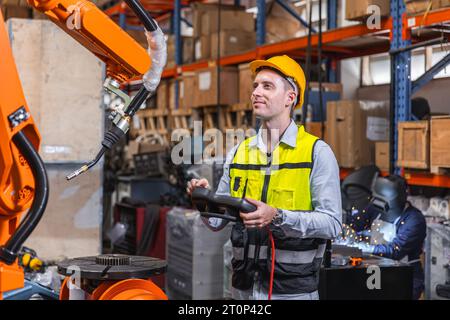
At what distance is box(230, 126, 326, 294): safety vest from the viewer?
126 inches

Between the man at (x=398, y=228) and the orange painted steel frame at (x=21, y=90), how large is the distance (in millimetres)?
3131

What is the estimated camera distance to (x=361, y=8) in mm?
6195

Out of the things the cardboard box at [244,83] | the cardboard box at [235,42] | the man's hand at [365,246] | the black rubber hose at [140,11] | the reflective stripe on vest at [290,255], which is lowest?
the man's hand at [365,246]

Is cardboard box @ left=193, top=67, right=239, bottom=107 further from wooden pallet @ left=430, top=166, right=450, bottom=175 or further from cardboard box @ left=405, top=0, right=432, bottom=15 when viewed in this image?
wooden pallet @ left=430, top=166, right=450, bottom=175

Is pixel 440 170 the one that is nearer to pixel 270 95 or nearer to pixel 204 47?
pixel 270 95

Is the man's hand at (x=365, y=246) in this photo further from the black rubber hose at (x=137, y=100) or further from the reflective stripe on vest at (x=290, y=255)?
the black rubber hose at (x=137, y=100)

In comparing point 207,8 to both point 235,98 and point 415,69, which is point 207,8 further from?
point 415,69

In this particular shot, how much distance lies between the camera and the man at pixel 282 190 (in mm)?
3164

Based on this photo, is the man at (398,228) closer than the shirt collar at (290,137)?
No

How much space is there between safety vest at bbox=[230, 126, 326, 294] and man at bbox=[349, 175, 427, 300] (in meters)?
2.20

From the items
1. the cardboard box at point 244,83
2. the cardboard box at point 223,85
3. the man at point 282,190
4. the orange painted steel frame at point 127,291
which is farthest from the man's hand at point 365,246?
the cardboard box at point 223,85

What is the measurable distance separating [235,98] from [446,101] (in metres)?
3.02

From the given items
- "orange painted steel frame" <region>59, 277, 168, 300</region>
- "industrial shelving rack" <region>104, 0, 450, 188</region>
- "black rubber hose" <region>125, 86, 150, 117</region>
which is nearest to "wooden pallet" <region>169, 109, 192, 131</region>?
"industrial shelving rack" <region>104, 0, 450, 188</region>
